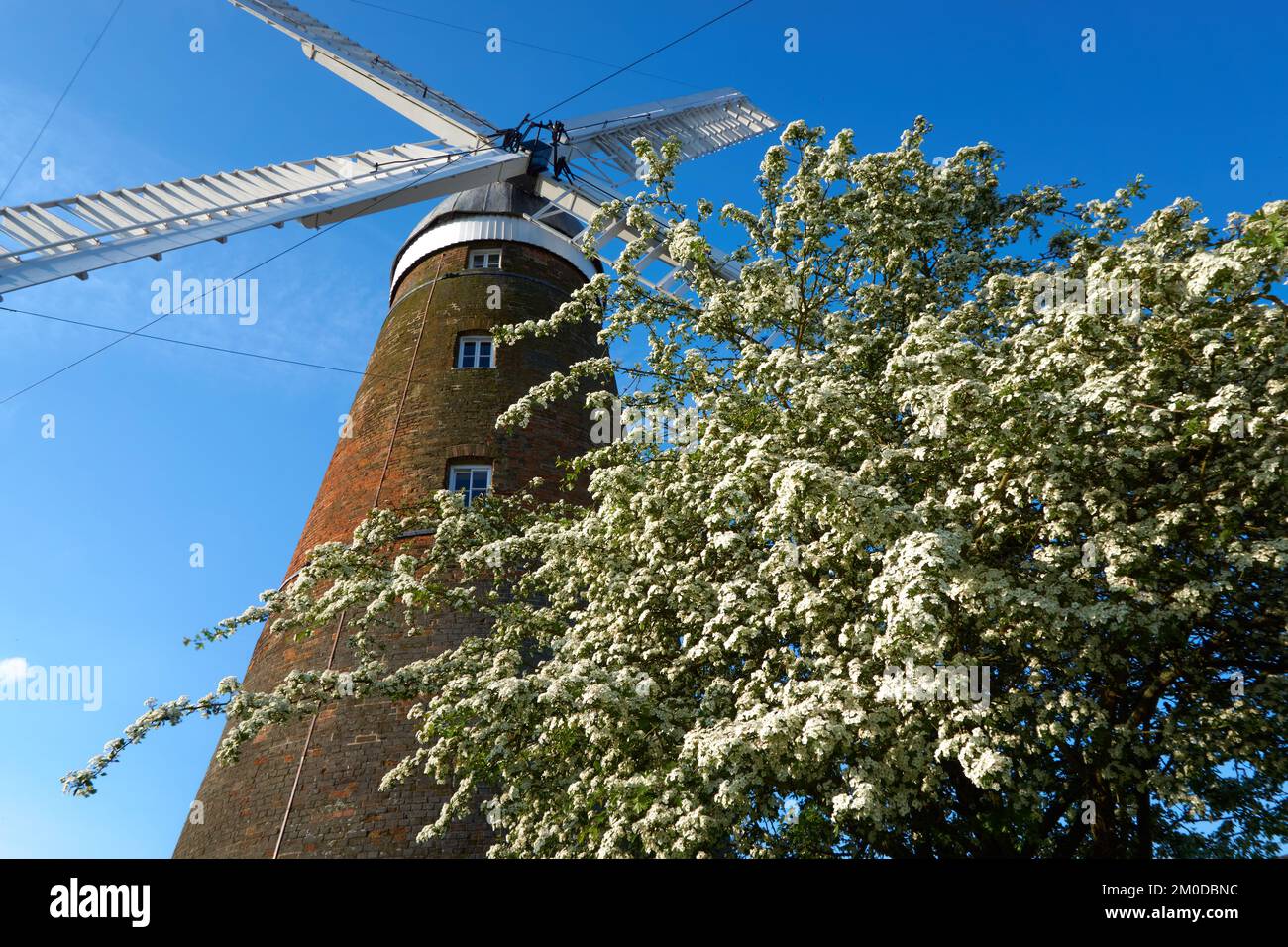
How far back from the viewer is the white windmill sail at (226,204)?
42.6 feet

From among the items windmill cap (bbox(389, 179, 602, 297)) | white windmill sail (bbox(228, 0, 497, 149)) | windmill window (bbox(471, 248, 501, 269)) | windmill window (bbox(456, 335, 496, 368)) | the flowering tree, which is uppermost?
white windmill sail (bbox(228, 0, 497, 149))

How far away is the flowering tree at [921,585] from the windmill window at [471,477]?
19.3ft

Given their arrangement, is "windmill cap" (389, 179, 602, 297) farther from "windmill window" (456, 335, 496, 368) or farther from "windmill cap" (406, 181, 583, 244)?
"windmill window" (456, 335, 496, 368)

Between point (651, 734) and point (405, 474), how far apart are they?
9.54 meters

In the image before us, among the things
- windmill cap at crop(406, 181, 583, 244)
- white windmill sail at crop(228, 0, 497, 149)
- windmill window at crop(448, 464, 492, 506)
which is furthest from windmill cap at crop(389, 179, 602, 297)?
windmill window at crop(448, 464, 492, 506)

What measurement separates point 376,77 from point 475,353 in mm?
12121

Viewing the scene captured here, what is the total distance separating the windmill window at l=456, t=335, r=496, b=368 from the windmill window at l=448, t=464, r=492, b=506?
8.32 feet

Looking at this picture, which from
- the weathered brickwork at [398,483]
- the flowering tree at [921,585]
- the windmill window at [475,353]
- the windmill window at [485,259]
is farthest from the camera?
the windmill window at [485,259]

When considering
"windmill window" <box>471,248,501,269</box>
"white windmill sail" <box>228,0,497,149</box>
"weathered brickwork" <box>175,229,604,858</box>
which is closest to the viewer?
"weathered brickwork" <box>175,229,604,858</box>

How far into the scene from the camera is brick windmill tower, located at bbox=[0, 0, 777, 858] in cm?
1296

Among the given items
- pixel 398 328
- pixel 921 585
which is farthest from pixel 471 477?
pixel 921 585

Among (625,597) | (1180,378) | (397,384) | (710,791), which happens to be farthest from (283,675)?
(1180,378)

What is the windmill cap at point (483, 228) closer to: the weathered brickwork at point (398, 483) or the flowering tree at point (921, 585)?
the weathered brickwork at point (398, 483)

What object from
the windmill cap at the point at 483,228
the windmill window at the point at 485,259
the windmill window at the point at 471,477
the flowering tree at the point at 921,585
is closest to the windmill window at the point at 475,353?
the windmill window at the point at 485,259
